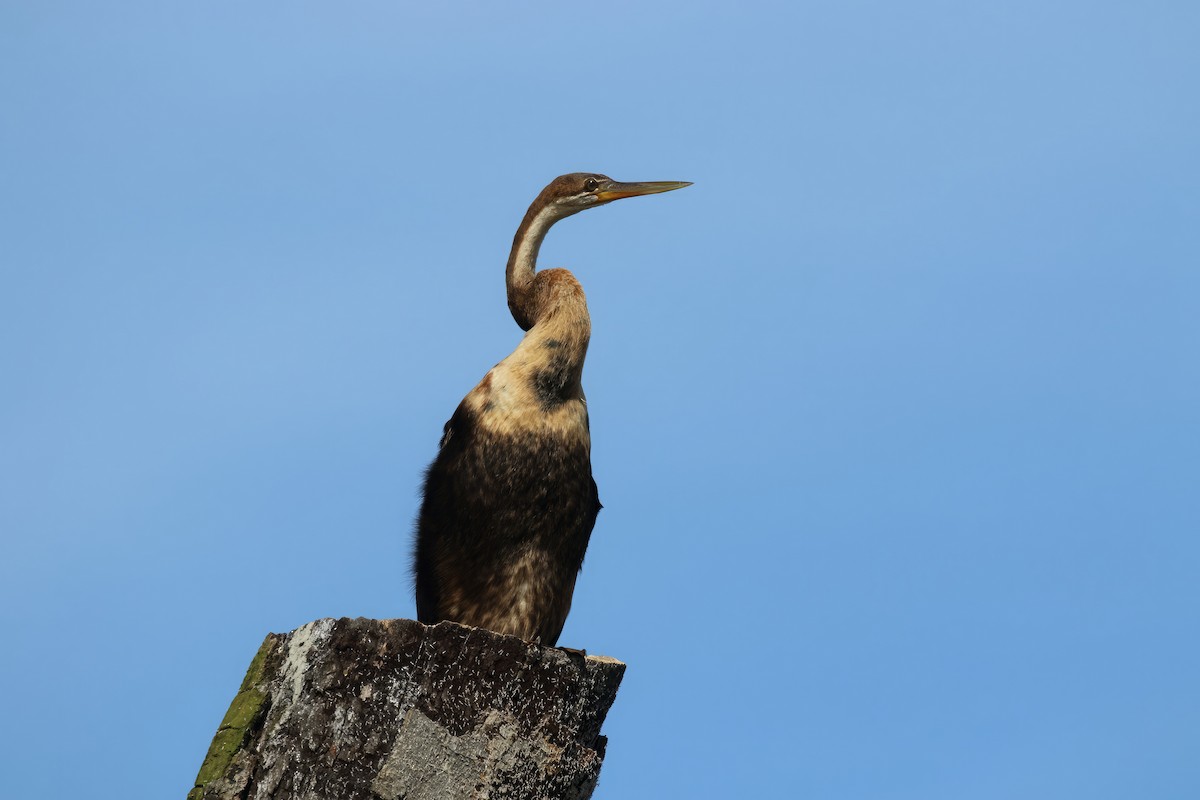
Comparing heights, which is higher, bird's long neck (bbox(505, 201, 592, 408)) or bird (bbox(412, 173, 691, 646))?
bird's long neck (bbox(505, 201, 592, 408))

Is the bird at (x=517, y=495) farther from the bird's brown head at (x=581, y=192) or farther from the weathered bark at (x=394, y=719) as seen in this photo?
the weathered bark at (x=394, y=719)

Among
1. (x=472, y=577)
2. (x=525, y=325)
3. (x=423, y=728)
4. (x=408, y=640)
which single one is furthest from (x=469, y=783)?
(x=525, y=325)

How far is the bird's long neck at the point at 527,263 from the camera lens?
5.80 metres

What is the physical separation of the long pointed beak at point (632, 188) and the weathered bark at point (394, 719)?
9.53 ft

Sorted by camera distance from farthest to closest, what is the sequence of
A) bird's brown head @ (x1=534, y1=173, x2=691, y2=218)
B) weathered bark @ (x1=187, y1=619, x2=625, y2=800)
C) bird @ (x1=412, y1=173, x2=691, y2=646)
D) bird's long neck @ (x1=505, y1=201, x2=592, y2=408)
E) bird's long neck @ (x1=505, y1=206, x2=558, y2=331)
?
bird's brown head @ (x1=534, y1=173, x2=691, y2=218), bird's long neck @ (x1=505, y1=206, x2=558, y2=331), bird's long neck @ (x1=505, y1=201, x2=592, y2=408), bird @ (x1=412, y1=173, x2=691, y2=646), weathered bark @ (x1=187, y1=619, x2=625, y2=800)

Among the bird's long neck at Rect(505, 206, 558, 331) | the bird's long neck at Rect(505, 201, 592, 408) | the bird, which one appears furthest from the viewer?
the bird's long neck at Rect(505, 206, 558, 331)

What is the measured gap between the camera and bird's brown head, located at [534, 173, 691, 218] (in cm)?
598

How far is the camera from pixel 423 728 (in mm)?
3604

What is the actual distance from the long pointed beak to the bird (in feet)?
2.40

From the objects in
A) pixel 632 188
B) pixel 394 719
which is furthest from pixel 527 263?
pixel 394 719

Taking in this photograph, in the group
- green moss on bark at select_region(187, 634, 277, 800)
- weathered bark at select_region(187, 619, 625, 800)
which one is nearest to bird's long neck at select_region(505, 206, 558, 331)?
weathered bark at select_region(187, 619, 625, 800)

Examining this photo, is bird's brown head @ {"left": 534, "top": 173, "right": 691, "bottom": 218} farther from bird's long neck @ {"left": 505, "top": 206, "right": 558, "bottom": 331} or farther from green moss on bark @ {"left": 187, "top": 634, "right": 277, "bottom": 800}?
green moss on bark @ {"left": 187, "top": 634, "right": 277, "bottom": 800}

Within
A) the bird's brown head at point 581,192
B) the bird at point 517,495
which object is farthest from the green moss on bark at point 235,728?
the bird's brown head at point 581,192

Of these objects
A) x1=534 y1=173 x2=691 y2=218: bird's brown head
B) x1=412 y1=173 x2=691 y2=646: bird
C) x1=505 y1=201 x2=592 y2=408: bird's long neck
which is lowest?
x1=412 y1=173 x2=691 y2=646: bird
